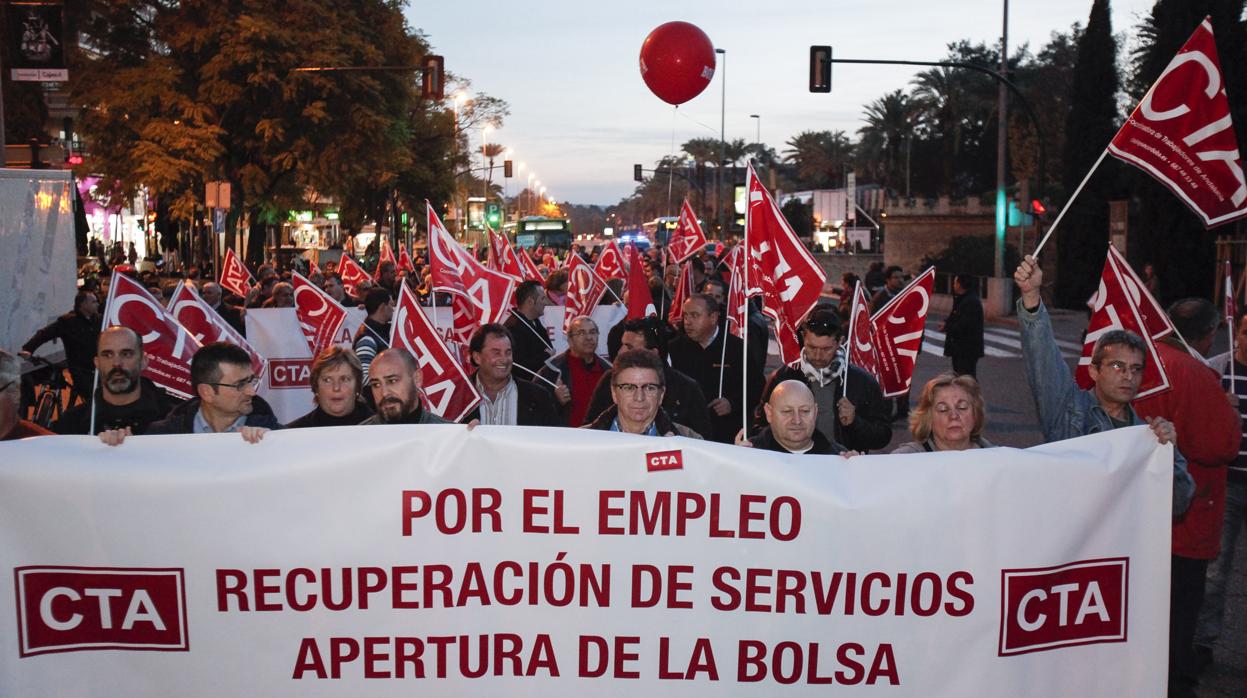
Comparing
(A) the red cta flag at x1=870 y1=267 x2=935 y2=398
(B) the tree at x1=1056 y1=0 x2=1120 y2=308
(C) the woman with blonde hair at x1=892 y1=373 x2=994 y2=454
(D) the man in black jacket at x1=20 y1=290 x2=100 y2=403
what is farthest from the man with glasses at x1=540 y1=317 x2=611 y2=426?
(B) the tree at x1=1056 y1=0 x2=1120 y2=308

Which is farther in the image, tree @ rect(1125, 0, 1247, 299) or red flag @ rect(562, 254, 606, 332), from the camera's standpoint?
tree @ rect(1125, 0, 1247, 299)

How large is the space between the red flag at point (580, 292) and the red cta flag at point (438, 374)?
483 cm

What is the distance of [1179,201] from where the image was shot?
28.5m

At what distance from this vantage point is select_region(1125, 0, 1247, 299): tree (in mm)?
25062

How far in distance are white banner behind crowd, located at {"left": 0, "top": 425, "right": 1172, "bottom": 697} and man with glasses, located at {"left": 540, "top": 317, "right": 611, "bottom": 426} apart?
346cm

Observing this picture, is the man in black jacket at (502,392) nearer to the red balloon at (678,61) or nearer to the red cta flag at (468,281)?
the red cta flag at (468,281)

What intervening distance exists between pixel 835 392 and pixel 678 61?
6911mm

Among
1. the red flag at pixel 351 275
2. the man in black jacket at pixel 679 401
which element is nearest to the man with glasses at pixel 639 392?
the man in black jacket at pixel 679 401

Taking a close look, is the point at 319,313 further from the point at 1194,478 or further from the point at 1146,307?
the point at 1194,478

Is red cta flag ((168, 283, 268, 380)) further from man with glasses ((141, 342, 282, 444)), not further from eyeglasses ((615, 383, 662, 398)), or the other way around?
eyeglasses ((615, 383, 662, 398))

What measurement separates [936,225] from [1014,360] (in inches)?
1403

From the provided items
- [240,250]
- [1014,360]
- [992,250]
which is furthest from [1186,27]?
[240,250]

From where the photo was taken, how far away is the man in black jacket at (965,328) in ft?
45.1

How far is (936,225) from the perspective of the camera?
55375mm
